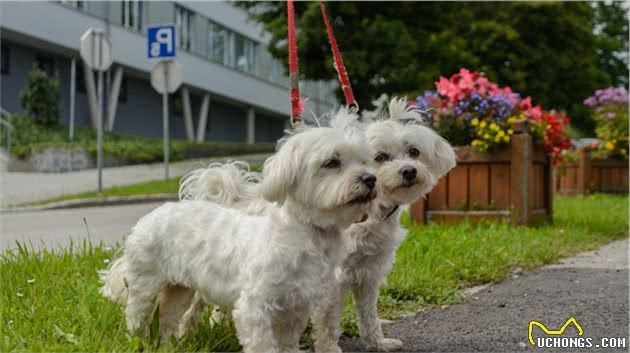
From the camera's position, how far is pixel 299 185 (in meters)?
3.26

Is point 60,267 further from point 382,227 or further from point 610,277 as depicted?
point 610,277

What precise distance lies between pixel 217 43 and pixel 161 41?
21.3m

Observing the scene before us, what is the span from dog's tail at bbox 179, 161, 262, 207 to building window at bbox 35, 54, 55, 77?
24.0 meters

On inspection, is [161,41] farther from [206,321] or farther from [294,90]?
[206,321]

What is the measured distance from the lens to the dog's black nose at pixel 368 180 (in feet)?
10.4

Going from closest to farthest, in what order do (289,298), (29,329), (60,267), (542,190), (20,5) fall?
(289,298) → (29,329) → (60,267) → (542,190) → (20,5)

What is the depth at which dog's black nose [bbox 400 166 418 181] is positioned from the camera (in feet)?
13.6

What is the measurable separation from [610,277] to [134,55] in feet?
82.3

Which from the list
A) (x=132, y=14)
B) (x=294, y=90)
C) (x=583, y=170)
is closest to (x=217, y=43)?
(x=132, y=14)

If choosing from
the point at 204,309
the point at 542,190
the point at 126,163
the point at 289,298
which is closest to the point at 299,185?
the point at 289,298

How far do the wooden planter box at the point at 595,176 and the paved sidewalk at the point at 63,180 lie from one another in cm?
725

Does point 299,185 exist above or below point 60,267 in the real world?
above

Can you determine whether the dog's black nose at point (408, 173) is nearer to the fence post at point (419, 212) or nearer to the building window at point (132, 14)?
the fence post at point (419, 212)

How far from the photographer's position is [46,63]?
88.0ft
